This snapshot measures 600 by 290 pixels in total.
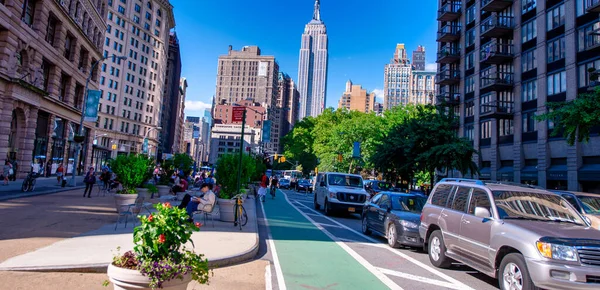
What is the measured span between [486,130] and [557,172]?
10.2 m

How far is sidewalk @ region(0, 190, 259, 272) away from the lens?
22.8 ft

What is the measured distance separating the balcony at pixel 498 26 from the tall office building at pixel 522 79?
3.3 inches

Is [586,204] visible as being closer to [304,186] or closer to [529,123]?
[529,123]

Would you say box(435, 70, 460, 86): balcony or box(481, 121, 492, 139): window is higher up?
box(435, 70, 460, 86): balcony

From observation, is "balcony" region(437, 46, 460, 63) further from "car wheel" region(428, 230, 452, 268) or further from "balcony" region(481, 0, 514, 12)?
"car wheel" region(428, 230, 452, 268)

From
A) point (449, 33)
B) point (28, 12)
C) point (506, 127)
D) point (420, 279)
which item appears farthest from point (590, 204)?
point (449, 33)

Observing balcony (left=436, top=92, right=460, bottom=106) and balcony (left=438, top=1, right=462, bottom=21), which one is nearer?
balcony (left=436, top=92, right=460, bottom=106)

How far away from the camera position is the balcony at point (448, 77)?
148 ft

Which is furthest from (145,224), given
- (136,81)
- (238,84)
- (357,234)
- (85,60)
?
(238,84)

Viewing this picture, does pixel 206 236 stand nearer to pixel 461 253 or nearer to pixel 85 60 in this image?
pixel 461 253

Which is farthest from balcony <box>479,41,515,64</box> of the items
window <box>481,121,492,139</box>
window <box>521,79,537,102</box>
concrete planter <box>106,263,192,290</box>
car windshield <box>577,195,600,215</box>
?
concrete planter <box>106,263,192,290</box>

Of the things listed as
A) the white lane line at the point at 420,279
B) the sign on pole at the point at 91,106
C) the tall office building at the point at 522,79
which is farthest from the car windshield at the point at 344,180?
the sign on pole at the point at 91,106

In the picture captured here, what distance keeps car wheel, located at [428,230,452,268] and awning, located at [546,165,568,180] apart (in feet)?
83.7

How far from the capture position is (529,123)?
3362cm
